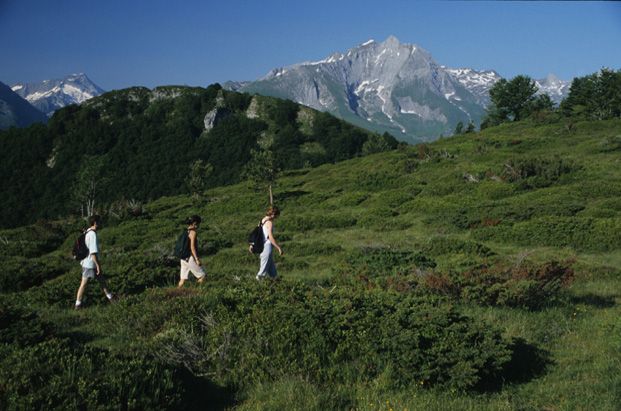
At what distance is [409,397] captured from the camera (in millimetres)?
5691

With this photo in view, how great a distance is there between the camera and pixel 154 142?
6191 inches

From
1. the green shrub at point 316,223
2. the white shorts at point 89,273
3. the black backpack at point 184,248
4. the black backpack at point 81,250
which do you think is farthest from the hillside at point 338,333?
the green shrub at point 316,223

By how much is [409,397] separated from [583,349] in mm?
3206

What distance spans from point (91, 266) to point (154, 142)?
504 feet

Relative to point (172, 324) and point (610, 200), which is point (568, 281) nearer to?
point (172, 324)

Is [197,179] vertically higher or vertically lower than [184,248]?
higher

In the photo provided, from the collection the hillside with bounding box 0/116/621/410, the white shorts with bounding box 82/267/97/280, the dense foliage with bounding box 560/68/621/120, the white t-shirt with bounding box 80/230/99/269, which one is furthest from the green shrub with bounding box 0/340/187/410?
the dense foliage with bounding box 560/68/621/120

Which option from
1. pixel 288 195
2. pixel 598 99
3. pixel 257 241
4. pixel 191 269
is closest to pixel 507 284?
pixel 257 241

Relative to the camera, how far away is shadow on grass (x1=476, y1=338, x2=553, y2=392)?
6.29 meters

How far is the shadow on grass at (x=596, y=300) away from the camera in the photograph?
999cm

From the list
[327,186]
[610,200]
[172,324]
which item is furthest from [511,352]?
[327,186]

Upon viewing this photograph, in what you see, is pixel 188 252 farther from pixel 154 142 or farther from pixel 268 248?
pixel 154 142

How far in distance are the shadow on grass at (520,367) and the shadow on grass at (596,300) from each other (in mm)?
3533

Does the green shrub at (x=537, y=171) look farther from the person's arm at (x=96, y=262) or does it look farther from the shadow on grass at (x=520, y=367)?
the person's arm at (x=96, y=262)
